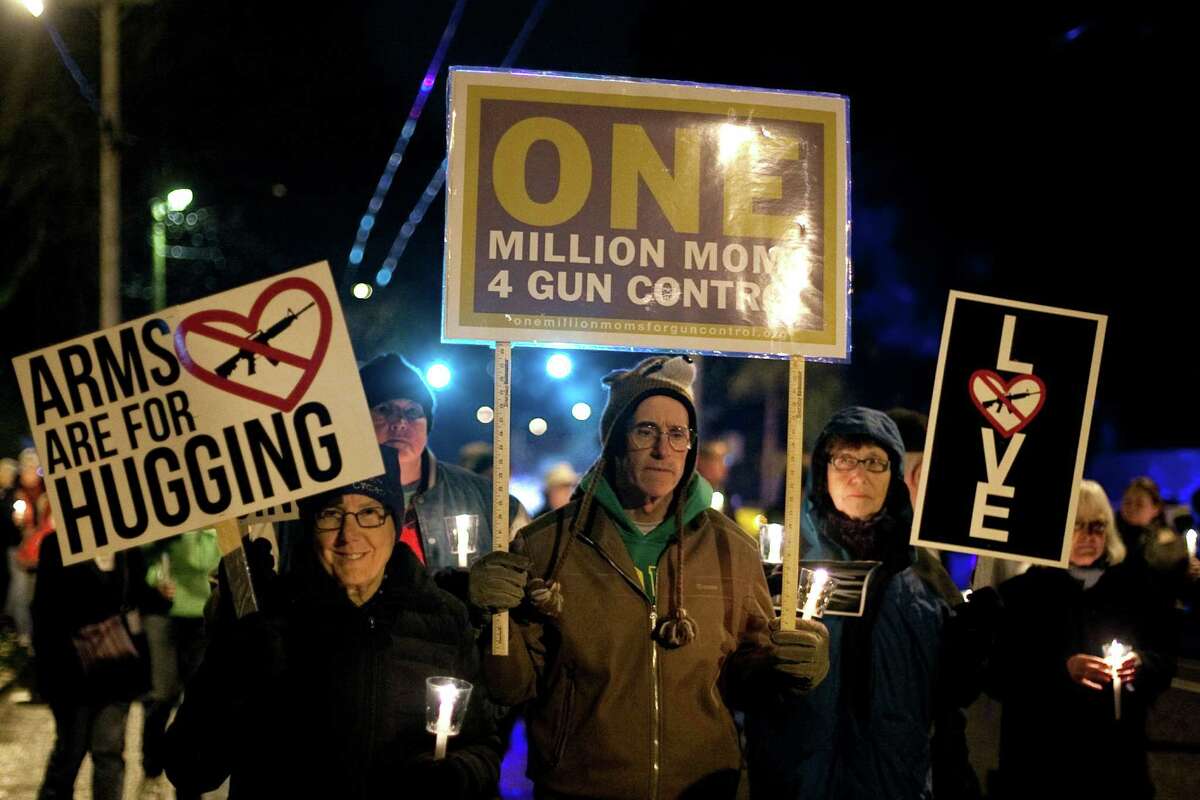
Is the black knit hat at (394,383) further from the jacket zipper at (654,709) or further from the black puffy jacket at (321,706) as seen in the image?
the jacket zipper at (654,709)

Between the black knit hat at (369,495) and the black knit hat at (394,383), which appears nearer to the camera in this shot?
the black knit hat at (369,495)

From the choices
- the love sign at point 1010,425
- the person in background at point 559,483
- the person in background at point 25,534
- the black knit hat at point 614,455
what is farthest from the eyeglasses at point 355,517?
the person in background at point 25,534

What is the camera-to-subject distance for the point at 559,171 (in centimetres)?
450

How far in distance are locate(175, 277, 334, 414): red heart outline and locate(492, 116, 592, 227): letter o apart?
765 millimetres

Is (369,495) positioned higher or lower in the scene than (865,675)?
higher

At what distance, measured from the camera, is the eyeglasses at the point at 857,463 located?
523 centimetres

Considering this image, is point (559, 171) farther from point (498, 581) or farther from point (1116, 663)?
point (1116, 663)

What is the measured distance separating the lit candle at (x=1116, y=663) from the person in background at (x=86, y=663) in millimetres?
4752

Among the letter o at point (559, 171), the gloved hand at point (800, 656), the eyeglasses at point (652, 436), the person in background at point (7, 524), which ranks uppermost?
the letter o at point (559, 171)

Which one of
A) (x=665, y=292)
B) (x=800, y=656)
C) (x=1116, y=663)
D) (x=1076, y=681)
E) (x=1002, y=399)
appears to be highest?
(x=665, y=292)

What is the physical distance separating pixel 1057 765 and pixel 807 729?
6.55 feet

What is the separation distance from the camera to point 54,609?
253 inches

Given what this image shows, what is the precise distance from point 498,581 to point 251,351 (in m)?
1.29


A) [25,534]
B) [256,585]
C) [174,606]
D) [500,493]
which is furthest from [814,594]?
[25,534]
